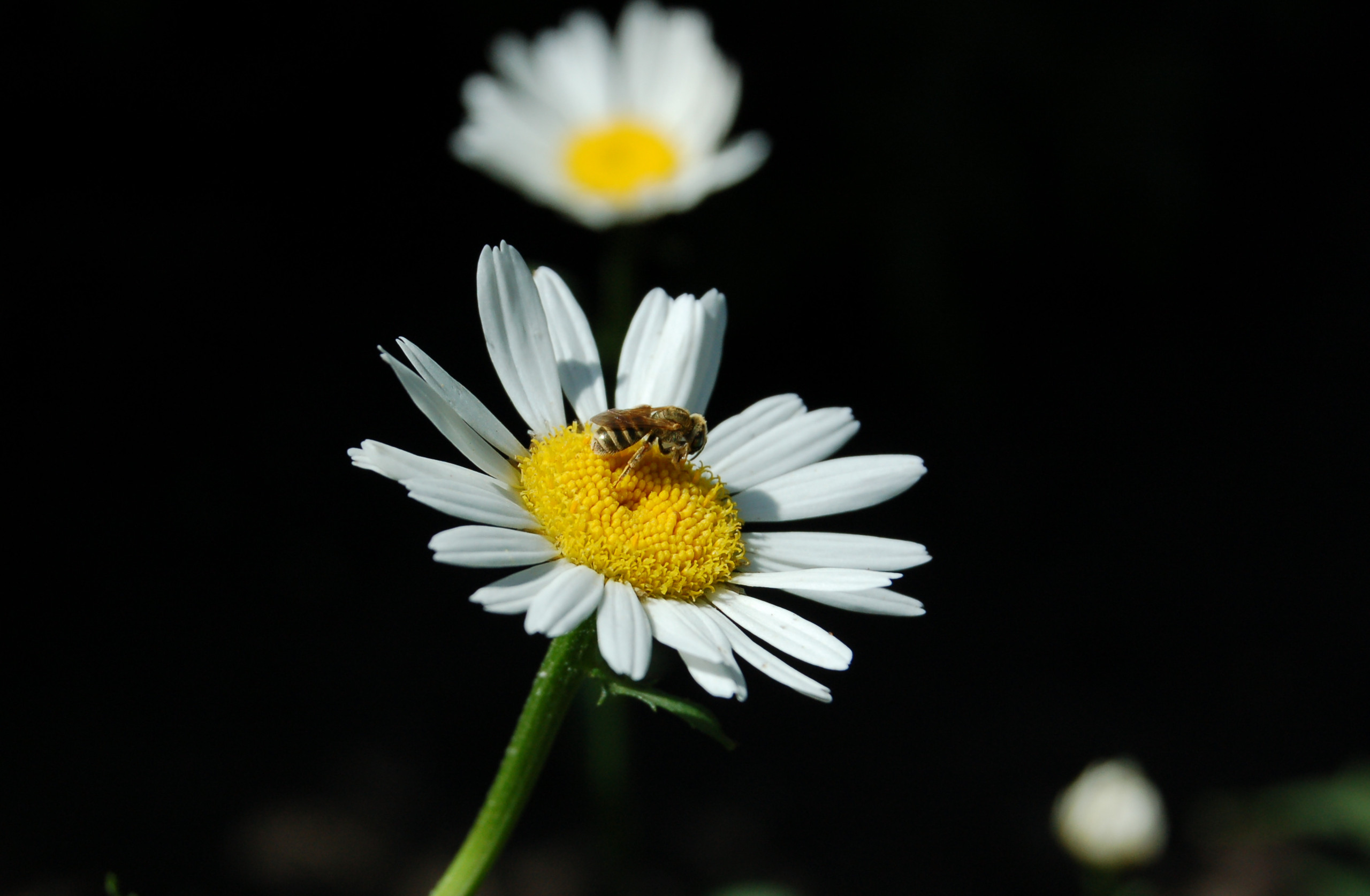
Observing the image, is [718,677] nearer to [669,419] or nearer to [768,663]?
[768,663]

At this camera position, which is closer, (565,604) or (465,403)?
(565,604)

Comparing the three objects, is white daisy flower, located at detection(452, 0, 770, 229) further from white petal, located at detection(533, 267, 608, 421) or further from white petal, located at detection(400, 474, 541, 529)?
white petal, located at detection(400, 474, 541, 529)

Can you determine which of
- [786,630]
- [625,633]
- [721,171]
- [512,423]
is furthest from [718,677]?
[512,423]

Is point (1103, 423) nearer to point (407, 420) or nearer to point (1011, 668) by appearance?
point (1011, 668)

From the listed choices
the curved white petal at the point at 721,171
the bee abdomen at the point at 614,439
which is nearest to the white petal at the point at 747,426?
the bee abdomen at the point at 614,439

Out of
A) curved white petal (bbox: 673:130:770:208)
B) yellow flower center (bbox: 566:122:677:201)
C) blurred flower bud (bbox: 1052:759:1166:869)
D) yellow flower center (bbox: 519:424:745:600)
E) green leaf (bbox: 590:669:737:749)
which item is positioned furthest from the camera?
yellow flower center (bbox: 566:122:677:201)

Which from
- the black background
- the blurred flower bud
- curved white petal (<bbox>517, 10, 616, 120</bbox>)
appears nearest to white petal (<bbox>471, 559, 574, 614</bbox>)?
the blurred flower bud

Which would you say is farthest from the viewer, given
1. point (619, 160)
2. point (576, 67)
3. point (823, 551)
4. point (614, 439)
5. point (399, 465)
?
point (576, 67)
